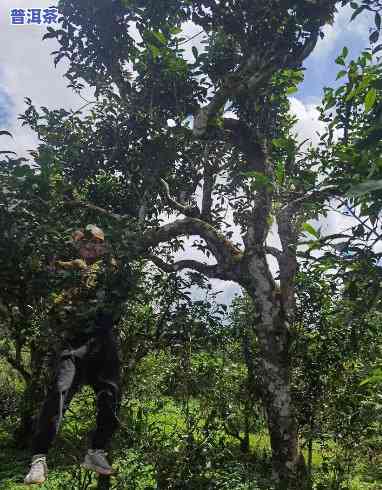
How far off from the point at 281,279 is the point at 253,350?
3009 mm

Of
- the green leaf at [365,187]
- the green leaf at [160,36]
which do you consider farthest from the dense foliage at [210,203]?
the green leaf at [365,187]

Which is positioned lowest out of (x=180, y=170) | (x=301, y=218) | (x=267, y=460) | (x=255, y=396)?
(x=267, y=460)

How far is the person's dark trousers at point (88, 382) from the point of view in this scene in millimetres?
3422

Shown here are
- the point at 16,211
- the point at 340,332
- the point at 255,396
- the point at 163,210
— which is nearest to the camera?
the point at 16,211

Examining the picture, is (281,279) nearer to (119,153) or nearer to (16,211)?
(119,153)

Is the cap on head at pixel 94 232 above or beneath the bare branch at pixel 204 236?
beneath

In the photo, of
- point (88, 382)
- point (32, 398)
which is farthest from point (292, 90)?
point (32, 398)

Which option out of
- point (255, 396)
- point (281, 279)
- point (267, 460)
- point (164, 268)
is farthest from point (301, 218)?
point (267, 460)

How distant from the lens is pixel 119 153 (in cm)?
792

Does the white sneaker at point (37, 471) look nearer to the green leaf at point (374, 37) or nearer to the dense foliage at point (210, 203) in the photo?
the dense foliage at point (210, 203)

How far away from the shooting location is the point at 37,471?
321 centimetres

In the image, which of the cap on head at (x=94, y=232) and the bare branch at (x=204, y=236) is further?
the bare branch at (x=204, y=236)

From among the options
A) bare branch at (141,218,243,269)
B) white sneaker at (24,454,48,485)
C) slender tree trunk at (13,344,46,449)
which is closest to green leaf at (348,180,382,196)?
white sneaker at (24,454,48,485)

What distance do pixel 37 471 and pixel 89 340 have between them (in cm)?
110
